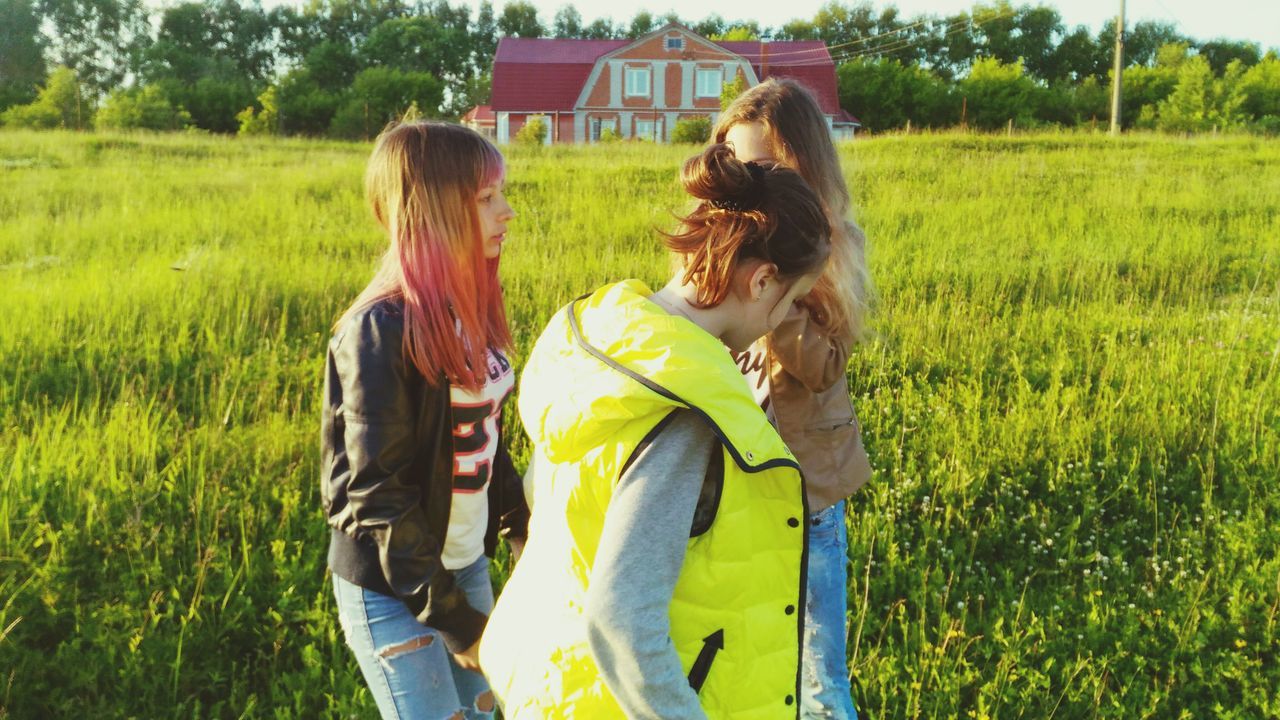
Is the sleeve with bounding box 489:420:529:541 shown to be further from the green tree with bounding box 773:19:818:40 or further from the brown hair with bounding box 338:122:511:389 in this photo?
the green tree with bounding box 773:19:818:40

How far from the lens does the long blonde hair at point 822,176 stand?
2287 millimetres

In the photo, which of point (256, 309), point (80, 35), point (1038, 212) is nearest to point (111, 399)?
point (256, 309)

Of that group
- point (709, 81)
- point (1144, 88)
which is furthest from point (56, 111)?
point (1144, 88)

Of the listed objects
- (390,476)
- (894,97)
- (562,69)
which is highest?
(562,69)

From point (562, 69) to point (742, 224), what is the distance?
43.4 metres

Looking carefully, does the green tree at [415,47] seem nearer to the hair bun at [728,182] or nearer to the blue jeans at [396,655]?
the blue jeans at [396,655]

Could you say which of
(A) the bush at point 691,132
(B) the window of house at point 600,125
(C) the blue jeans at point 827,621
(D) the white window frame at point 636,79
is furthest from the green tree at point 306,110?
(C) the blue jeans at point 827,621

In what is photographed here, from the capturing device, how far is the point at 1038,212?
32.7ft

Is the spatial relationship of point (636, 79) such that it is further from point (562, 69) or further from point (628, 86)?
point (562, 69)

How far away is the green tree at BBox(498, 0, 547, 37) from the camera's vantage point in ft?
217

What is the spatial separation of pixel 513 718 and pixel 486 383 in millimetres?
808

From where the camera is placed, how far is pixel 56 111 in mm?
35719

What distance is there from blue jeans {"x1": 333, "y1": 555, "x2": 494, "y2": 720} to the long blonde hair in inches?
46.8

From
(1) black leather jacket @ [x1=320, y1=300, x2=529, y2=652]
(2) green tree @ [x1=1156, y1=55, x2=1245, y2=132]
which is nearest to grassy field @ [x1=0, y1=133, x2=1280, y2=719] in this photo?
(1) black leather jacket @ [x1=320, y1=300, x2=529, y2=652]
